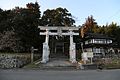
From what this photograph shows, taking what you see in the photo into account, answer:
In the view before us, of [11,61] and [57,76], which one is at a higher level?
[11,61]

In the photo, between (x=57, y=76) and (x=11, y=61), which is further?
(x=11, y=61)

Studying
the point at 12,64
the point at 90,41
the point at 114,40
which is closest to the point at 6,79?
the point at 12,64

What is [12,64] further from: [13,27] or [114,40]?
[114,40]

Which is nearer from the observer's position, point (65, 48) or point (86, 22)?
point (65, 48)

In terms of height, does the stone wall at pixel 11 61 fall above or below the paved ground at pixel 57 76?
above

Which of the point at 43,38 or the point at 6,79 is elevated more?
the point at 43,38

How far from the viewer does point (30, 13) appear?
4991 centimetres

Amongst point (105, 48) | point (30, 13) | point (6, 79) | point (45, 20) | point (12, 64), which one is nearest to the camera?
point (6, 79)

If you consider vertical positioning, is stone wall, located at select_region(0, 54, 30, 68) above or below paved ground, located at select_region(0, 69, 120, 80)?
above

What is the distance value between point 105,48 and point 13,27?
23313 mm

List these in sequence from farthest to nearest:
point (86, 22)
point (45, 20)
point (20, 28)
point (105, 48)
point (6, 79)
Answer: point (86, 22) < point (105, 48) < point (45, 20) < point (20, 28) < point (6, 79)

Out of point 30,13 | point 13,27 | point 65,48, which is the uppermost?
point 30,13

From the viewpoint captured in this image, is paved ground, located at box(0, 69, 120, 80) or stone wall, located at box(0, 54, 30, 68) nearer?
paved ground, located at box(0, 69, 120, 80)

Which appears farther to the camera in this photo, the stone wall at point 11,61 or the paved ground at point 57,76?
the stone wall at point 11,61
